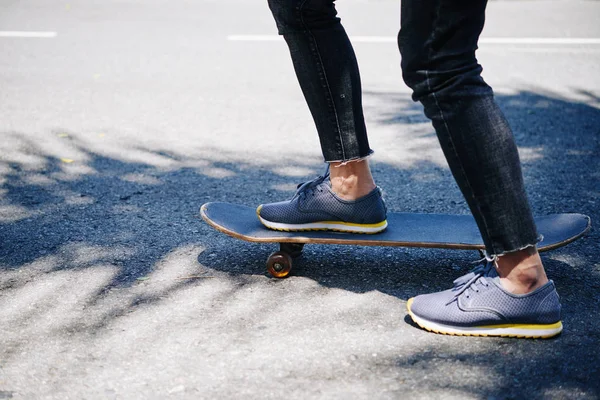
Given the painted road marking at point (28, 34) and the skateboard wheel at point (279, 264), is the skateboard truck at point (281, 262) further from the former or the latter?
the painted road marking at point (28, 34)

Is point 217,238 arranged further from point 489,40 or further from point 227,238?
point 489,40

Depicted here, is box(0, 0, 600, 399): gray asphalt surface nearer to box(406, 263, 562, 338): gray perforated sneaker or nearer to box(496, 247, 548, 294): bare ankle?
box(406, 263, 562, 338): gray perforated sneaker

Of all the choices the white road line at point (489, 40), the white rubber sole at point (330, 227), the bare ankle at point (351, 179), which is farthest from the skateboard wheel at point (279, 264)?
the white road line at point (489, 40)

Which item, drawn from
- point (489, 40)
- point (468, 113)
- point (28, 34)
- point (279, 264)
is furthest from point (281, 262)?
point (28, 34)

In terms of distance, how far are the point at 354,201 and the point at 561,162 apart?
1830 mm

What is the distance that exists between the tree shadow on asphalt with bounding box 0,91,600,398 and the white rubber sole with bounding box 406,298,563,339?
3cm

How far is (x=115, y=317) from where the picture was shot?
2.28 metres

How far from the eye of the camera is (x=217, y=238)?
294 centimetres

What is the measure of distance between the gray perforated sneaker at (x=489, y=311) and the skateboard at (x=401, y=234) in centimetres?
28

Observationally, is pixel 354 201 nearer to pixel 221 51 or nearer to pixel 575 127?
pixel 575 127

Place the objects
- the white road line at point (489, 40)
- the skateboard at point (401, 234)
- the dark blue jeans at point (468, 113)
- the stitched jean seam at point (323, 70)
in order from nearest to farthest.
→ 1. the dark blue jeans at point (468, 113)
2. the stitched jean seam at point (323, 70)
3. the skateboard at point (401, 234)
4. the white road line at point (489, 40)

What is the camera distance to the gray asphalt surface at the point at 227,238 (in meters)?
1.95

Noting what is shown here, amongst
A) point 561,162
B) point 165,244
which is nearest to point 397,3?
point 561,162

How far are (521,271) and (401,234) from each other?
0.56m
